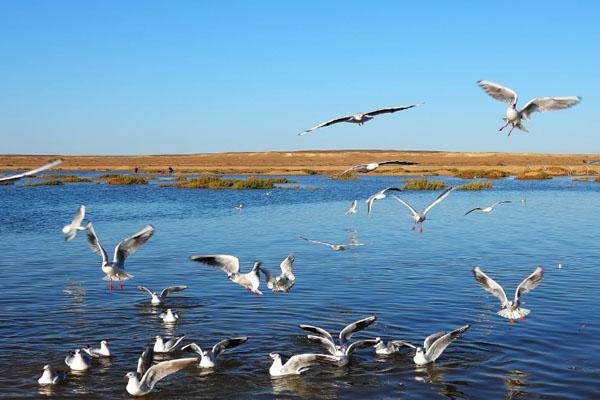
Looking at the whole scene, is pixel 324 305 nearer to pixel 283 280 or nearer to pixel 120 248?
pixel 283 280

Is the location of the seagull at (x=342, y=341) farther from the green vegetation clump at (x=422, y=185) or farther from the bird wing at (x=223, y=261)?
the green vegetation clump at (x=422, y=185)

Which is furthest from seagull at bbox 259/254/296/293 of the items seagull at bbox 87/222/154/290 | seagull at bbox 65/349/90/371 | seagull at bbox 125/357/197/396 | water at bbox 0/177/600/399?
seagull at bbox 65/349/90/371

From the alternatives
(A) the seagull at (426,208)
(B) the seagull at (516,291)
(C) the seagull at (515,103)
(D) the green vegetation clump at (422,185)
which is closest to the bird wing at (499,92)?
(C) the seagull at (515,103)

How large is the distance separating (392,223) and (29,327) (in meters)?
24.1

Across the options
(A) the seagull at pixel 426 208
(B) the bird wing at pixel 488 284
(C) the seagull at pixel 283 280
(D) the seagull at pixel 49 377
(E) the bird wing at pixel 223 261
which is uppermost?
(A) the seagull at pixel 426 208

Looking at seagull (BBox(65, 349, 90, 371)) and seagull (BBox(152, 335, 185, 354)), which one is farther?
seagull (BBox(152, 335, 185, 354))

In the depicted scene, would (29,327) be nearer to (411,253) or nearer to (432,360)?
(432,360)

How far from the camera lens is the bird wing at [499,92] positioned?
1405 cm

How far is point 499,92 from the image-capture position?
46.6 feet

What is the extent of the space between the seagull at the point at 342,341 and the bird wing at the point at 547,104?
5.68 metres

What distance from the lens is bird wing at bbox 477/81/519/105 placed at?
1405cm

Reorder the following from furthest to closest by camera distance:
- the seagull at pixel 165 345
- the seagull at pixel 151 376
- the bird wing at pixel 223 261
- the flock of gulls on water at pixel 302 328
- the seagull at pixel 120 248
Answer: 1. the seagull at pixel 120 248
2. the seagull at pixel 165 345
3. the bird wing at pixel 223 261
4. the flock of gulls on water at pixel 302 328
5. the seagull at pixel 151 376

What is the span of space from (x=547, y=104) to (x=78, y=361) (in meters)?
10.8

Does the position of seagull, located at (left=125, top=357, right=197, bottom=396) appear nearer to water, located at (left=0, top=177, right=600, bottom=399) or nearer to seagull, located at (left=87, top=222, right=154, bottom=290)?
water, located at (left=0, top=177, right=600, bottom=399)
